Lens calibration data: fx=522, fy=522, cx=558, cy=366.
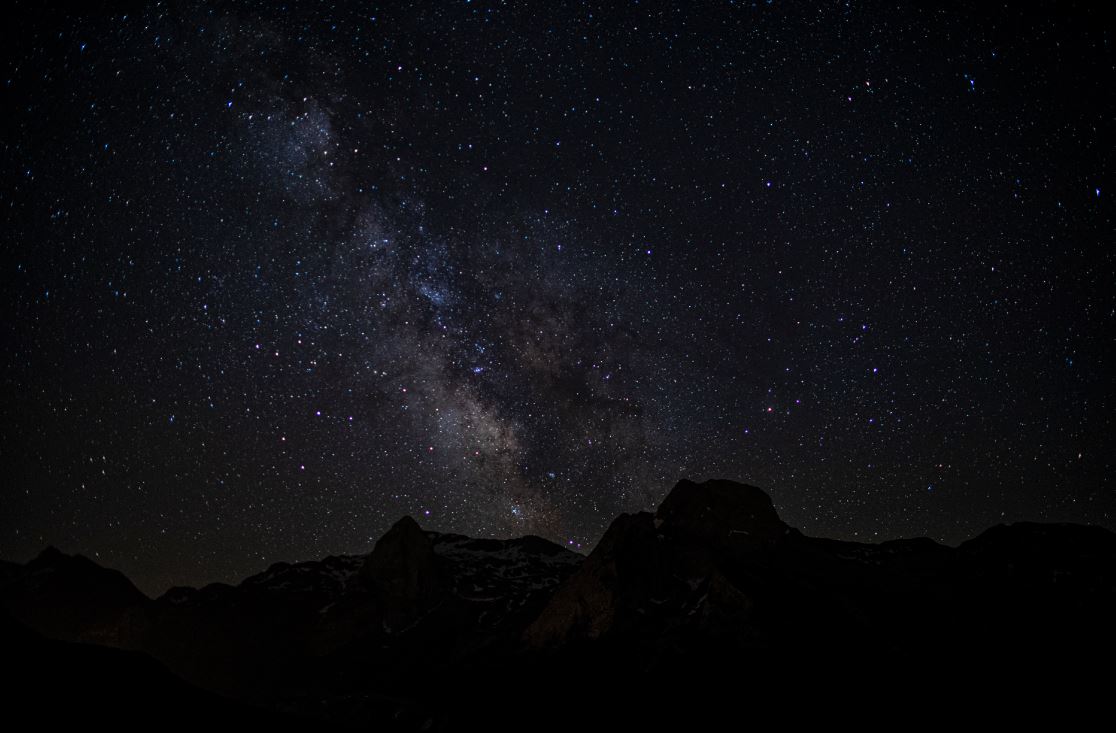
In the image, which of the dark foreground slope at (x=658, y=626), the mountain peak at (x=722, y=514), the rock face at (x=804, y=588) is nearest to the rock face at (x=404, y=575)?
the dark foreground slope at (x=658, y=626)

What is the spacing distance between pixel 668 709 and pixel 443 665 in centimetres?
4511

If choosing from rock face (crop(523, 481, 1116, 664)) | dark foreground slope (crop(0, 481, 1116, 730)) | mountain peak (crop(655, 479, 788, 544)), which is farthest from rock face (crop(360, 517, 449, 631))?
mountain peak (crop(655, 479, 788, 544))

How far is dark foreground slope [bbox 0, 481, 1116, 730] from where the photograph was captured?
75.1 m

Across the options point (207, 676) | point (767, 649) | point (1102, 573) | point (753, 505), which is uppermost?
point (753, 505)

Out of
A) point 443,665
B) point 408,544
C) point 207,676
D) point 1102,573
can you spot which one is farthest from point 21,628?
point 1102,573

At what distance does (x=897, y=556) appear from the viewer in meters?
130

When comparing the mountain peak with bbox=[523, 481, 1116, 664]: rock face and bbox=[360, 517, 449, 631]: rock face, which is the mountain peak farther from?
bbox=[360, 517, 449, 631]: rock face

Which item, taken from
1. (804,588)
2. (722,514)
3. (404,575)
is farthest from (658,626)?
(404,575)

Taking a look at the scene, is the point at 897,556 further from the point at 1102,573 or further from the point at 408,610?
the point at 408,610

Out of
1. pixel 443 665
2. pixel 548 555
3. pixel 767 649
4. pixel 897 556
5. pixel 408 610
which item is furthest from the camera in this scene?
pixel 548 555

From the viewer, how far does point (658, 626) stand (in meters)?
97.7

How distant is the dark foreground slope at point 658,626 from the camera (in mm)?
75125

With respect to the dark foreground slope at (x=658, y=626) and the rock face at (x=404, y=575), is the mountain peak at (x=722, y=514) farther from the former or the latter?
the rock face at (x=404, y=575)

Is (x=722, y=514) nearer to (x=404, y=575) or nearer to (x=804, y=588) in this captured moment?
(x=804, y=588)
